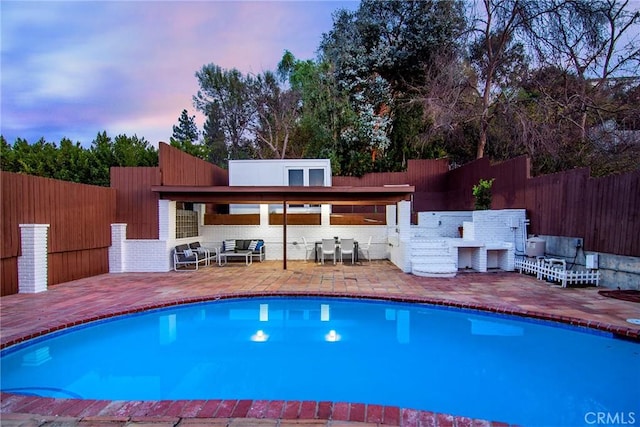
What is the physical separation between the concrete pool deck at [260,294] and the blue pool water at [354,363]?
37 cm

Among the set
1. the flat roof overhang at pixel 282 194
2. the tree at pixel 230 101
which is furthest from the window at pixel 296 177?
the tree at pixel 230 101

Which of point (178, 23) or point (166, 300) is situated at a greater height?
point (178, 23)

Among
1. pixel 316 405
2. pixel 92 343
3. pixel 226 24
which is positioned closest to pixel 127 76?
pixel 226 24

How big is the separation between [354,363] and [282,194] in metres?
6.26

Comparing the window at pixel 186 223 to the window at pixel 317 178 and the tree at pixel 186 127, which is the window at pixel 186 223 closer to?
the window at pixel 317 178

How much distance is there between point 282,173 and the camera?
13.4 m

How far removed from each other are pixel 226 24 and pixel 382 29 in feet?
31.5

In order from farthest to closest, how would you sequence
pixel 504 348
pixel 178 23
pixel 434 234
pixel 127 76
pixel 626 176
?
pixel 434 234 < pixel 127 76 < pixel 178 23 < pixel 626 176 < pixel 504 348

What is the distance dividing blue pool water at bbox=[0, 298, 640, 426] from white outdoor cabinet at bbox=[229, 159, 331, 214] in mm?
7783

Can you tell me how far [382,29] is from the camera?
1772 centimetres

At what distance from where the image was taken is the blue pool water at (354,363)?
3.45 m

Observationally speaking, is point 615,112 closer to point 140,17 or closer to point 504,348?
point 504,348

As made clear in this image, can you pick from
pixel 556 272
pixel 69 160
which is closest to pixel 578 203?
pixel 556 272

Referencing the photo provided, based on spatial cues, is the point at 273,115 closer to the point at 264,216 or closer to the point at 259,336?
the point at 264,216
